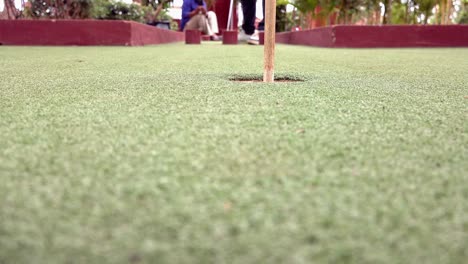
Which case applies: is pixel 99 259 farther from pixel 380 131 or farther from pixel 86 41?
pixel 86 41

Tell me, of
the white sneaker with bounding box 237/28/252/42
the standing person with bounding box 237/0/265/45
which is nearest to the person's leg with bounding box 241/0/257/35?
the standing person with bounding box 237/0/265/45

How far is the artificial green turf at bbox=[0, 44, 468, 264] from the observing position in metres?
0.43

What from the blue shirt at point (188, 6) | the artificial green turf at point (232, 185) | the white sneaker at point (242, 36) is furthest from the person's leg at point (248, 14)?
the artificial green turf at point (232, 185)

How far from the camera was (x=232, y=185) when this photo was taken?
22.5 inches

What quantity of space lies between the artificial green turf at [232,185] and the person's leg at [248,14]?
9186 mm

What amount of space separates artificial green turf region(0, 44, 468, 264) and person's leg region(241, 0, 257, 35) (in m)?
9.19

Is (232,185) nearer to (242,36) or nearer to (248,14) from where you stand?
(248,14)

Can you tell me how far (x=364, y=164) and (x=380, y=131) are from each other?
9.8 inches

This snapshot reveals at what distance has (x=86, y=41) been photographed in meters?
6.12

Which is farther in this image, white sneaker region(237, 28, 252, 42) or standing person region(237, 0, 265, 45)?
white sneaker region(237, 28, 252, 42)

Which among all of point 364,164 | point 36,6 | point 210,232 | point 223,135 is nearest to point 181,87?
point 223,135

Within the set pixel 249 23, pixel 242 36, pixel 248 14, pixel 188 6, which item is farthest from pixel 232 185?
pixel 188 6

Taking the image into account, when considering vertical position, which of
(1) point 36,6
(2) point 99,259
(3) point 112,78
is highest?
(1) point 36,6

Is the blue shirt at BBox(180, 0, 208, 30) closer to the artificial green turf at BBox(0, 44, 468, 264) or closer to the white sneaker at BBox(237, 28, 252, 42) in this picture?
the white sneaker at BBox(237, 28, 252, 42)
